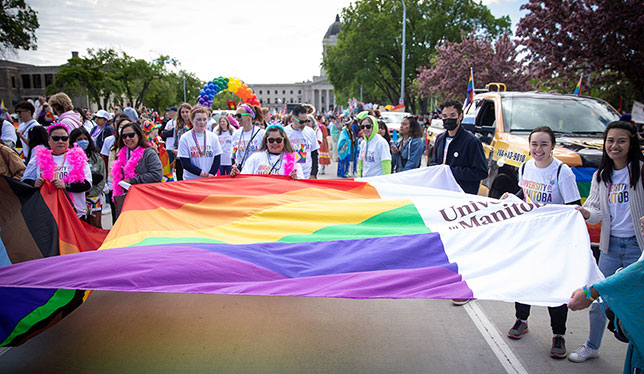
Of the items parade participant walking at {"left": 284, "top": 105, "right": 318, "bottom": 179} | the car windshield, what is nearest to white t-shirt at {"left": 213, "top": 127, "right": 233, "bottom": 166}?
parade participant walking at {"left": 284, "top": 105, "right": 318, "bottom": 179}

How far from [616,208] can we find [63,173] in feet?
17.5

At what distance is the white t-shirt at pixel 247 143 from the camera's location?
7.73 metres

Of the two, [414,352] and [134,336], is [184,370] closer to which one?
[134,336]

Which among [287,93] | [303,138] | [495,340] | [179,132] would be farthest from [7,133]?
[287,93]

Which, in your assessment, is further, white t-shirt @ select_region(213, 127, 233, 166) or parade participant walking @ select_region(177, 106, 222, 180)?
white t-shirt @ select_region(213, 127, 233, 166)

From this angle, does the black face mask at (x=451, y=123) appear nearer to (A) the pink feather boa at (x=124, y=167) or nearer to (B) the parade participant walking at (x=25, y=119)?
(A) the pink feather boa at (x=124, y=167)

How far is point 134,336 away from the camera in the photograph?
3980 millimetres

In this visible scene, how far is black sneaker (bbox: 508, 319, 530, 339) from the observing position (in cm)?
402

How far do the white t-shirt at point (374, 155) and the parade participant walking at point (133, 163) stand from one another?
3162 millimetres

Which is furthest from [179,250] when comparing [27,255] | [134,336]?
[27,255]

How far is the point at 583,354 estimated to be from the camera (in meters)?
3.63

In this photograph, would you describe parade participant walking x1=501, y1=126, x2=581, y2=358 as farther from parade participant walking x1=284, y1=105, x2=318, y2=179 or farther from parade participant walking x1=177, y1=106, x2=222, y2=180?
parade participant walking x1=284, y1=105, x2=318, y2=179

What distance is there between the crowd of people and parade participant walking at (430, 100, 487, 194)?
0.04 ft

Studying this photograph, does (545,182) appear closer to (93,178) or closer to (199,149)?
(199,149)
